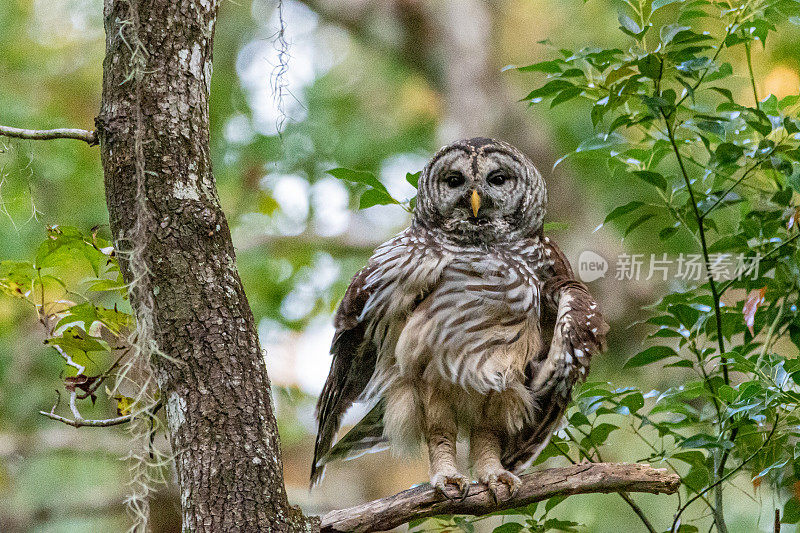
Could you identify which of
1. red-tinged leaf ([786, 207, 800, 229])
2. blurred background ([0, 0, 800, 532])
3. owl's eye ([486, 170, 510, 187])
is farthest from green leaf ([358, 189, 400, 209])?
blurred background ([0, 0, 800, 532])

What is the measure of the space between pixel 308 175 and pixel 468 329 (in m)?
3.90

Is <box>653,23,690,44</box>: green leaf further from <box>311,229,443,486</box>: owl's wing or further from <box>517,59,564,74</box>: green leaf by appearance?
<box>311,229,443,486</box>: owl's wing

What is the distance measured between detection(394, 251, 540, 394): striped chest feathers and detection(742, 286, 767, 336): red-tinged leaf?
568 mm

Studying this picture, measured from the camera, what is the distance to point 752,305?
212 centimetres

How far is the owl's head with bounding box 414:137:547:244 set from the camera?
2.38 m

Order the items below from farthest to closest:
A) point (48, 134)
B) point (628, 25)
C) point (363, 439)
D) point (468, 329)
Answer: point (363, 439) → point (468, 329) → point (628, 25) → point (48, 134)

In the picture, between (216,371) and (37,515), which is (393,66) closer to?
(37,515)

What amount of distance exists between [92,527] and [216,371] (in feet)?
12.8

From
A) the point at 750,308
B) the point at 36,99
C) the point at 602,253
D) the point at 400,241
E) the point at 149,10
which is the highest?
the point at 36,99

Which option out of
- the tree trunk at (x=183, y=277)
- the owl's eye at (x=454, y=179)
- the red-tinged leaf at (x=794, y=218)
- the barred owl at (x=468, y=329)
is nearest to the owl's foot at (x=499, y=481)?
the barred owl at (x=468, y=329)

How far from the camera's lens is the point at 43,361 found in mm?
4656

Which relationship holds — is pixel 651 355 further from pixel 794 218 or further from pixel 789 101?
pixel 789 101

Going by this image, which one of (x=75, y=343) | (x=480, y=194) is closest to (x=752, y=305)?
(x=480, y=194)

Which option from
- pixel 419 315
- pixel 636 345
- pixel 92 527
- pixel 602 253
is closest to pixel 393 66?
pixel 602 253
